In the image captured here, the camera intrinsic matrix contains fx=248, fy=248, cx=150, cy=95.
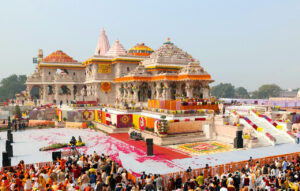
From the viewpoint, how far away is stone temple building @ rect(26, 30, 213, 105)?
120 feet

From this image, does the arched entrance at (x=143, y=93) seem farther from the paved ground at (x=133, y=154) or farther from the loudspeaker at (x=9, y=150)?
the loudspeaker at (x=9, y=150)

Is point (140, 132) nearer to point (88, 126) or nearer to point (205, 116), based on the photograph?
point (205, 116)

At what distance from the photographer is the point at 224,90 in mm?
135500

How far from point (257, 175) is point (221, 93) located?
127441mm

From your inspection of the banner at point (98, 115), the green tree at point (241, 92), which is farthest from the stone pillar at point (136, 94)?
the green tree at point (241, 92)

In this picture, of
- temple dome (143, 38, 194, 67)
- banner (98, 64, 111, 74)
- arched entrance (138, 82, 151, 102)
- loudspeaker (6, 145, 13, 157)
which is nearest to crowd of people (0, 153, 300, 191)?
loudspeaker (6, 145, 13, 157)

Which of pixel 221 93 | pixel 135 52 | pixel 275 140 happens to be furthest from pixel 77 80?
pixel 221 93

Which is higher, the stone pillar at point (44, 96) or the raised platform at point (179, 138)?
the stone pillar at point (44, 96)

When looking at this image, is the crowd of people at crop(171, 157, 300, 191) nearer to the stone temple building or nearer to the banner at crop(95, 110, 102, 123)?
the stone temple building

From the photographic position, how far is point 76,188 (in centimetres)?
1077

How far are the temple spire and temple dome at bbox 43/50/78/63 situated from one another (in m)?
6.82

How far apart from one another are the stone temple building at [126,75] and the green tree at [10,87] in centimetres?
4786

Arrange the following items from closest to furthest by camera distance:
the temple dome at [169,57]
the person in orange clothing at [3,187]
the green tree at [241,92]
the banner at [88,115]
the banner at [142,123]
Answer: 1. the person in orange clothing at [3,187]
2. the banner at [142,123]
3. the banner at [88,115]
4. the temple dome at [169,57]
5. the green tree at [241,92]

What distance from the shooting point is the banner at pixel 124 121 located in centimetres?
3094
